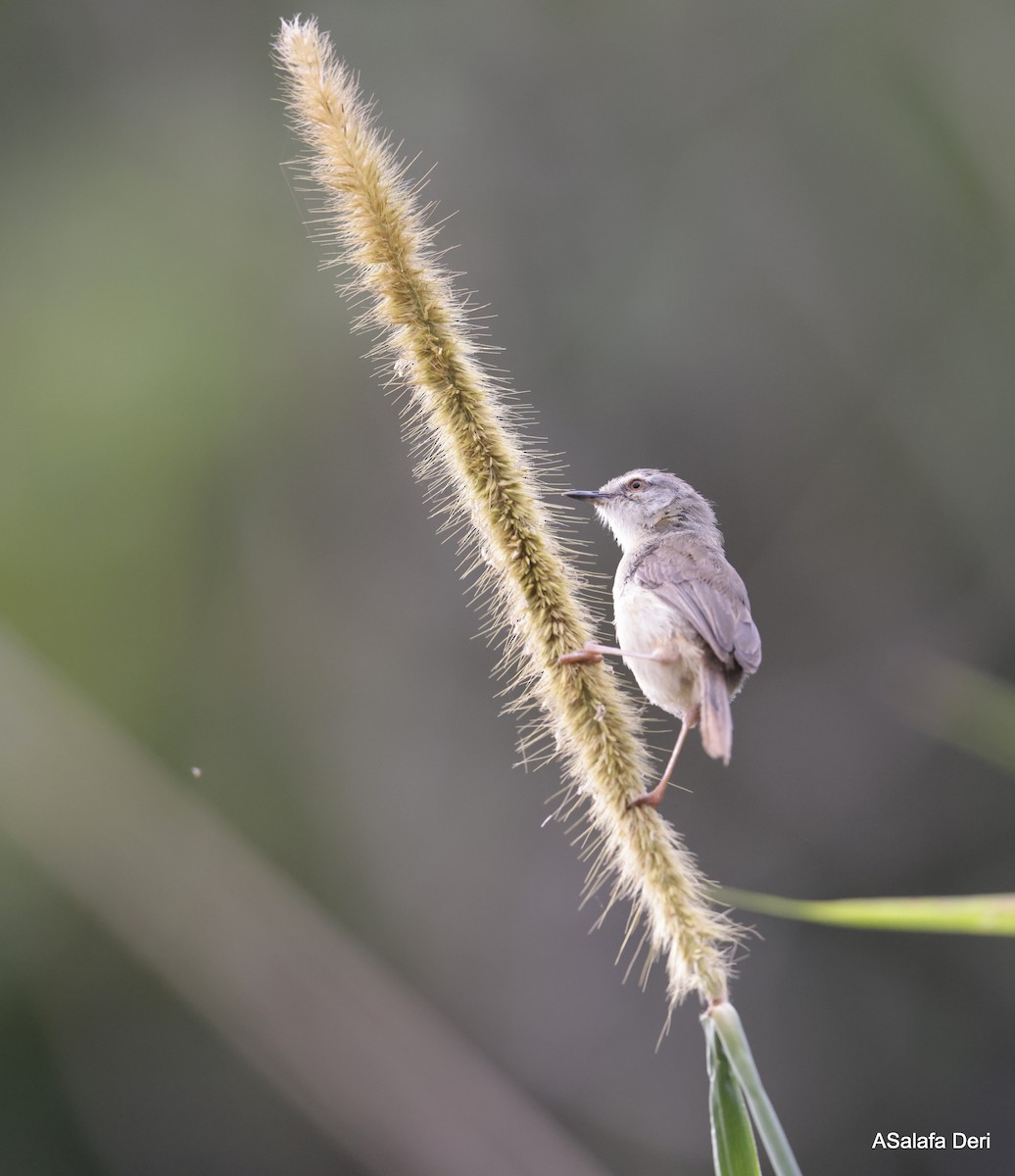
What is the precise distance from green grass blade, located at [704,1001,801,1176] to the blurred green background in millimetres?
6671

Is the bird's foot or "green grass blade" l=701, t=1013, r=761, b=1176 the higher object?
the bird's foot

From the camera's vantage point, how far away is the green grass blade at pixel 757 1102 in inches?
86.7

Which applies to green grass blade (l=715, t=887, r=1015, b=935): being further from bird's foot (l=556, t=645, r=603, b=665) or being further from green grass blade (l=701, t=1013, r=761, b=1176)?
bird's foot (l=556, t=645, r=603, b=665)

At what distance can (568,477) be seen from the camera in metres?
10.3

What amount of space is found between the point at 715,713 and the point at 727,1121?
1404 mm

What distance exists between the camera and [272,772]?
433 inches

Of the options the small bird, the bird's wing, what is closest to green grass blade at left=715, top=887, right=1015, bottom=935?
the small bird

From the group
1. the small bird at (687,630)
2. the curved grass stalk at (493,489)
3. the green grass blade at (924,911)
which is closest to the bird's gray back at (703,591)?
the small bird at (687,630)

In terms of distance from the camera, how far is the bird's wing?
3857 millimetres

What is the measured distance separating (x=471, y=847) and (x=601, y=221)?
20.3ft

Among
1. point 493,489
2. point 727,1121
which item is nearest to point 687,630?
point 493,489

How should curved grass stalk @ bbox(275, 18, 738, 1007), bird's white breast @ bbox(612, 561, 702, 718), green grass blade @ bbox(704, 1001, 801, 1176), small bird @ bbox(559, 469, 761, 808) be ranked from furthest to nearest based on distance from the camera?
bird's white breast @ bbox(612, 561, 702, 718)
small bird @ bbox(559, 469, 761, 808)
curved grass stalk @ bbox(275, 18, 738, 1007)
green grass blade @ bbox(704, 1001, 801, 1176)

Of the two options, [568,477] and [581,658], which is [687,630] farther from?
[568,477]

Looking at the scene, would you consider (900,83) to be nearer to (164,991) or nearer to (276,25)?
(276,25)
